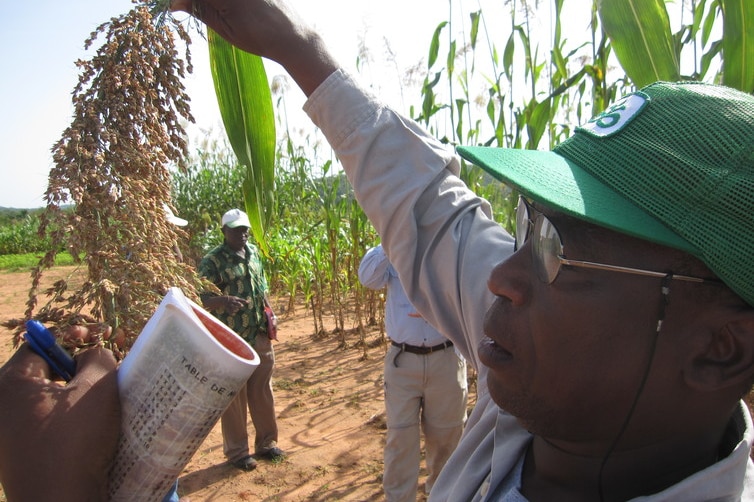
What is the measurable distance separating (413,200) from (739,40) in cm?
120

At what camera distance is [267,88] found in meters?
1.52

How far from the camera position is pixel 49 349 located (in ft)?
3.33

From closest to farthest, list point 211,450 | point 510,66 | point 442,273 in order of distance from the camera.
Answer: point 442,273 < point 510,66 < point 211,450

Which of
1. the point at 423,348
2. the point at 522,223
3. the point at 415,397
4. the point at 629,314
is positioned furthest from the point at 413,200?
the point at 415,397

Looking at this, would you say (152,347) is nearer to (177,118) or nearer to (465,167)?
(177,118)

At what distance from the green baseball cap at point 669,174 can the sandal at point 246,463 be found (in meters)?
4.30

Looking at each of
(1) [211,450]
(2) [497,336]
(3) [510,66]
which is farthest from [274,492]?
(2) [497,336]

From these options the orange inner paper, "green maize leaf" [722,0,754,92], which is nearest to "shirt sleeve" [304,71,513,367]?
the orange inner paper

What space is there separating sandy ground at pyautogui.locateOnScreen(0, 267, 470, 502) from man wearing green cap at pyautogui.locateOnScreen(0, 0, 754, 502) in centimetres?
352

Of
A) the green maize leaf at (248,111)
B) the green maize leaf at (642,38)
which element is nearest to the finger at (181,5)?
the green maize leaf at (248,111)

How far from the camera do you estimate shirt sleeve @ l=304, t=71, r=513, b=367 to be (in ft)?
4.06

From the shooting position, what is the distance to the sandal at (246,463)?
4.58 meters

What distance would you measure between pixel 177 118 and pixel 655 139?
100 centimetres

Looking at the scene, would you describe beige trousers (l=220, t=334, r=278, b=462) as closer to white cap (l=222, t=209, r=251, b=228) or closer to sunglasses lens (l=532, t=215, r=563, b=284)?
white cap (l=222, t=209, r=251, b=228)
